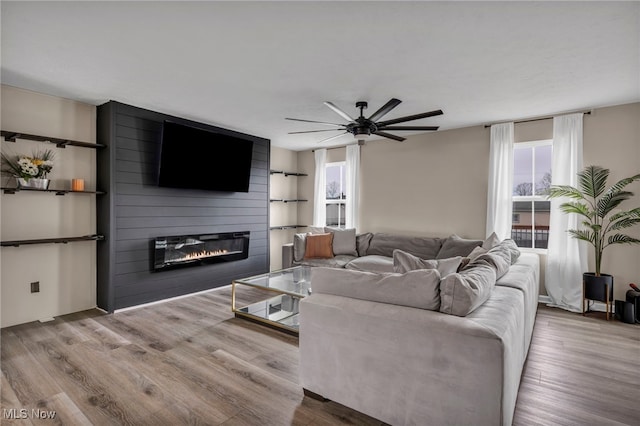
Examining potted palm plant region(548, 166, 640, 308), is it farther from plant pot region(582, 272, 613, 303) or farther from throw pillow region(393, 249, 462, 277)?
throw pillow region(393, 249, 462, 277)

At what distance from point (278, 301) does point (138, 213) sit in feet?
7.03

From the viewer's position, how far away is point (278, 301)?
4133 mm

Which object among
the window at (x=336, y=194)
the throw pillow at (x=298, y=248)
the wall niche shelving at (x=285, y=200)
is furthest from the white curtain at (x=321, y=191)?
the throw pillow at (x=298, y=248)

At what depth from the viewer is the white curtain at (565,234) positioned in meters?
4.09

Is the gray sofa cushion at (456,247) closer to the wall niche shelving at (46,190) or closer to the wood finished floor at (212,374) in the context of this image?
the wood finished floor at (212,374)

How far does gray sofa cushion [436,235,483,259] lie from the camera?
4555mm

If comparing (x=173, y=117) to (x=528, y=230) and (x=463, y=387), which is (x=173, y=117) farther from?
(x=528, y=230)

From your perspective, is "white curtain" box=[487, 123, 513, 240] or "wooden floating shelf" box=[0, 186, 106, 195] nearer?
"wooden floating shelf" box=[0, 186, 106, 195]

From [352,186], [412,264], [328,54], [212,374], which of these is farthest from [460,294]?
[352,186]

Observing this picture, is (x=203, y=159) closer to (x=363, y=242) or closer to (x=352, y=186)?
(x=352, y=186)

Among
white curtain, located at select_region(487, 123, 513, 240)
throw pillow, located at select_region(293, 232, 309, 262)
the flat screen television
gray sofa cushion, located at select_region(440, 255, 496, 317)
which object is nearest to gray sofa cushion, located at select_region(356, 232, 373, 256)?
throw pillow, located at select_region(293, 232, 309, 262)

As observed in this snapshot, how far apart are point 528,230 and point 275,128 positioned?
13.5 ft

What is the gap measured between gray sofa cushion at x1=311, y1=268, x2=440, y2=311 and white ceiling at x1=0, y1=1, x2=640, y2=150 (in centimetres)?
170

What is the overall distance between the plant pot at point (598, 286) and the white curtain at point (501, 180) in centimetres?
107
